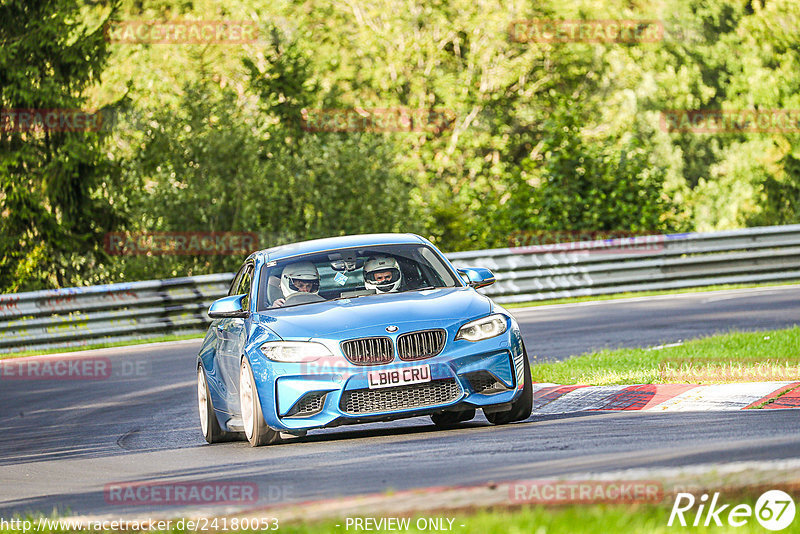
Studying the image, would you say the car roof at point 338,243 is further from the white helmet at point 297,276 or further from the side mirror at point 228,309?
the side mirror at point 228,309

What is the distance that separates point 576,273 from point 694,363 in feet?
38.6

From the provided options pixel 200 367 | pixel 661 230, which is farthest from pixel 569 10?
pixel 200 367

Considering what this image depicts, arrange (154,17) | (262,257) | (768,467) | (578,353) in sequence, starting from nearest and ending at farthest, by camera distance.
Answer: (768,467) < (262,257) < (578,353) < (154,17)

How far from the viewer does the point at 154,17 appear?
174 feet

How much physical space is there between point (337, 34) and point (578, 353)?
34.2 meters

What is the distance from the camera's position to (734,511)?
17.3 ft

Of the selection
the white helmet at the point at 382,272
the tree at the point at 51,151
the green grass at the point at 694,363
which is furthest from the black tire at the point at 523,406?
the tree at the point at 51,151

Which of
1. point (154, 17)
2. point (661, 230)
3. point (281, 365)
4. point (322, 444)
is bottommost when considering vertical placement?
point (661, 230)

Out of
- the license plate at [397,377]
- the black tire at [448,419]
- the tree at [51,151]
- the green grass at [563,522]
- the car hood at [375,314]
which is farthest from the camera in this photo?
the tree at [51,151]

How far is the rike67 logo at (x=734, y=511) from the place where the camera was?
16.8 ft

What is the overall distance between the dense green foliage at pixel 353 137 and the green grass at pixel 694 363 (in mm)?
13911

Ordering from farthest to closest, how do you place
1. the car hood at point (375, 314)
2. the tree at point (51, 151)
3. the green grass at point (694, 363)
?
the tree at point (51, 151), the green grass at point (694, 363), the car hood at point (375, 314)

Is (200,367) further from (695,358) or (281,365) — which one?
(695,358)

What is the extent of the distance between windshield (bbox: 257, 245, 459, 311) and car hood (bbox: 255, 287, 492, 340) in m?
0.30
